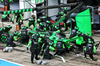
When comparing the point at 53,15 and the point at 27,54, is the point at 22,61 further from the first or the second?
the point at 53,15

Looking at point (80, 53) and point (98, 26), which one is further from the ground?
point (98, 26)

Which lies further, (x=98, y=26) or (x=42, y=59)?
(x=98, y=26)

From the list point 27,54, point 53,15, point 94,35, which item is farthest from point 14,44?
point 53,15

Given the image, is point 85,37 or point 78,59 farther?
point 85,37

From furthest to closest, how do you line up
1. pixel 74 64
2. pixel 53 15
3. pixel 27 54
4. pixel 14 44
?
pixel 53 15 < pixel 14 44 < pixel 27 54 < pixel 74 64

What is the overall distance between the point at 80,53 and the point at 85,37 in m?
1.10

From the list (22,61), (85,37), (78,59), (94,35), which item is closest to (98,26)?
(94,35)

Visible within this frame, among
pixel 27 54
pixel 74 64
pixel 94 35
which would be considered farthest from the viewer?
pixel 94 35

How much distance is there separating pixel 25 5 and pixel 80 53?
1066 centimetres

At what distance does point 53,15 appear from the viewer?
2564cm

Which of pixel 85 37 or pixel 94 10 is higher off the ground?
pixel 94 10

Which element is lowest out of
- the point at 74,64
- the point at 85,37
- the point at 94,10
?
the point at 74,64

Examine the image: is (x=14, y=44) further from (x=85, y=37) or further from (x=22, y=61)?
(x=85, y=37)

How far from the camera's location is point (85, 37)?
46.0 ft
